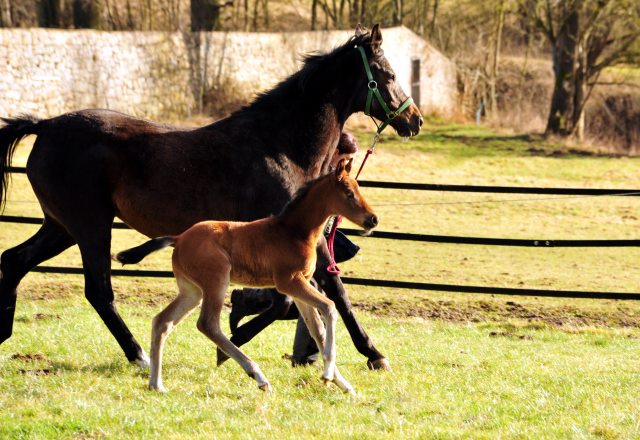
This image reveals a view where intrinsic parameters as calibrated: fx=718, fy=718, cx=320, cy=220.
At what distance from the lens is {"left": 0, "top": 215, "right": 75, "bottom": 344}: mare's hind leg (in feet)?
17.0

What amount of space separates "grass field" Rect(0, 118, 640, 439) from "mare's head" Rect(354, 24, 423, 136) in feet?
5.97

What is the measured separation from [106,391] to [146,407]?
1.61ft

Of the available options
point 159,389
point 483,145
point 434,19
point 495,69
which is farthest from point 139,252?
point 434,19

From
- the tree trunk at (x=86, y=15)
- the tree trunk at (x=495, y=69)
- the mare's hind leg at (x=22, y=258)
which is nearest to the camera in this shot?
the mare's hind leg at (x=22, y=258)

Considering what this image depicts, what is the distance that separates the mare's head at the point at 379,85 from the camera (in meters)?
5.20

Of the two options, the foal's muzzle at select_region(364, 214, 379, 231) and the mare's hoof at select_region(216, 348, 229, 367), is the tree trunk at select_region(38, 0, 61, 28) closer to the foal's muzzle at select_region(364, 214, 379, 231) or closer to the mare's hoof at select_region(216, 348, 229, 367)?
the mare's hoof at select_region(216, 348, 229, 367)

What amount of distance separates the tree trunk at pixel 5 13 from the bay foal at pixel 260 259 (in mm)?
18782

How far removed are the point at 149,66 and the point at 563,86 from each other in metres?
11.9

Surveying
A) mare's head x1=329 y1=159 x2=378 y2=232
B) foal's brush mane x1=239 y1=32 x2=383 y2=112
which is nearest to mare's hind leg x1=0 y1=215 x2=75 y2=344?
foal's brush mane x1=239 y1=32 x2=383 y2=112

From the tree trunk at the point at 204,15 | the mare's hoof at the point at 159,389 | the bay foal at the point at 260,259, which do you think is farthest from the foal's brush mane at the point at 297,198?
the tree trunk at the point at 204,15

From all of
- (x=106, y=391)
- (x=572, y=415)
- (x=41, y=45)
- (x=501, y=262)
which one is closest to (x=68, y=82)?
(x=41, y=45)

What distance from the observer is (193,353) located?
5.36 m

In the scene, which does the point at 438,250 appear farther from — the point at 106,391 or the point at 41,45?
the point at 41,45

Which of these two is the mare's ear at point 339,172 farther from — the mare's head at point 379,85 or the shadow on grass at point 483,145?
the shadow on grass at point 483,145
